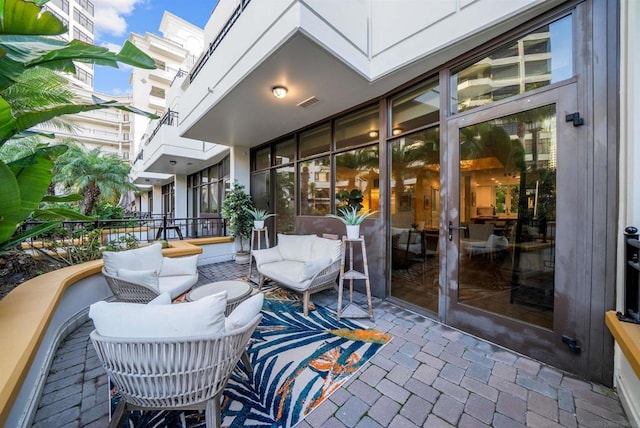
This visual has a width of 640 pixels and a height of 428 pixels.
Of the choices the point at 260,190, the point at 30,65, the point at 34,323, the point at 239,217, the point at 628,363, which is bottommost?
the point at 628,363

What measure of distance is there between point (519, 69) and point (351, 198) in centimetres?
259

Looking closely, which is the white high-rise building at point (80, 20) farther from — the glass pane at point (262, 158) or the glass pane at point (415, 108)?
the glass pane at point (415, 108)

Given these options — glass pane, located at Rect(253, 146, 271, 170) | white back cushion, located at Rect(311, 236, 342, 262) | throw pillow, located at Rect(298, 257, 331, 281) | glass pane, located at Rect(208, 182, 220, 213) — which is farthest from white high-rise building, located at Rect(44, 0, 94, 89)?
throw pillow, located at Rect(298, 257, 331, 281)

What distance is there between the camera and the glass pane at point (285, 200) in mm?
5371

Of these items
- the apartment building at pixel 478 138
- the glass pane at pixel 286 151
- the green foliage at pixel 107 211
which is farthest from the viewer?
the green foliage at pixel 107 211

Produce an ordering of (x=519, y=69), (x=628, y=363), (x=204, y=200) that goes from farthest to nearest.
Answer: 1. (x=204, y=200)
2. (x=519, y=69)
3. (x=628, y=363)

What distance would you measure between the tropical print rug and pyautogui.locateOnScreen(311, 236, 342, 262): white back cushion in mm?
783

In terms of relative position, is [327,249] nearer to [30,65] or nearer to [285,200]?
[285,200]

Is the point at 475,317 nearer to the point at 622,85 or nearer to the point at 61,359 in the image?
the point at 622,85

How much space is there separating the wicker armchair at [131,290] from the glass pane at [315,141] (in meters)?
3.48

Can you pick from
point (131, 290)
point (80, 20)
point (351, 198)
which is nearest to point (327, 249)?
point (351, 198)

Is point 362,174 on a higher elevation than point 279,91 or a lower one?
lower

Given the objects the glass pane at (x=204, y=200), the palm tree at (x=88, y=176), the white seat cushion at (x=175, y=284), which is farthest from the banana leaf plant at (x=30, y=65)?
the palm tree at (x=88, y=176)

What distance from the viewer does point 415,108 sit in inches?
129
